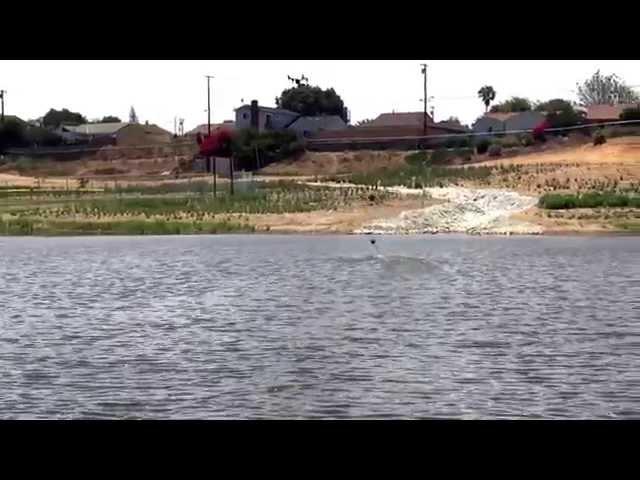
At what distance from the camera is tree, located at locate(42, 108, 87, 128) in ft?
312

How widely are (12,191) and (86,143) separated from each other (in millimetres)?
24595

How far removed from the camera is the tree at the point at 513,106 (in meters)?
90.4

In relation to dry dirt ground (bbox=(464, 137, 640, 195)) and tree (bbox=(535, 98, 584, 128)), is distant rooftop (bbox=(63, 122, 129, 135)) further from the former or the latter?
dry dirt ground (bbox=(464, 137, 640, 195))

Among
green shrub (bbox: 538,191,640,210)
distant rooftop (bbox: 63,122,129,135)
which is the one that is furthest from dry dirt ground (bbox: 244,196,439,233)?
distant rooftop (bbox: 63,122,129,135)

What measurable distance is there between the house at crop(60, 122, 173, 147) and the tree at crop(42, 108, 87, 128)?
183cm

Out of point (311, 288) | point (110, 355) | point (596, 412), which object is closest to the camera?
point (596, 412)

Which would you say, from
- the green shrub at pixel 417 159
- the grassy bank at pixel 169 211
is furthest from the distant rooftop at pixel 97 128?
the grassy bank at pixel 169 211

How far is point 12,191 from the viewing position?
5972cm

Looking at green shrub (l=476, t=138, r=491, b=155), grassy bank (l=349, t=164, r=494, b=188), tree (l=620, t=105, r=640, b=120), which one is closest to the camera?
grassy bank (l=349, t=164, r=494, b=188)

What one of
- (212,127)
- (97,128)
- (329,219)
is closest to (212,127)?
(212,127)
